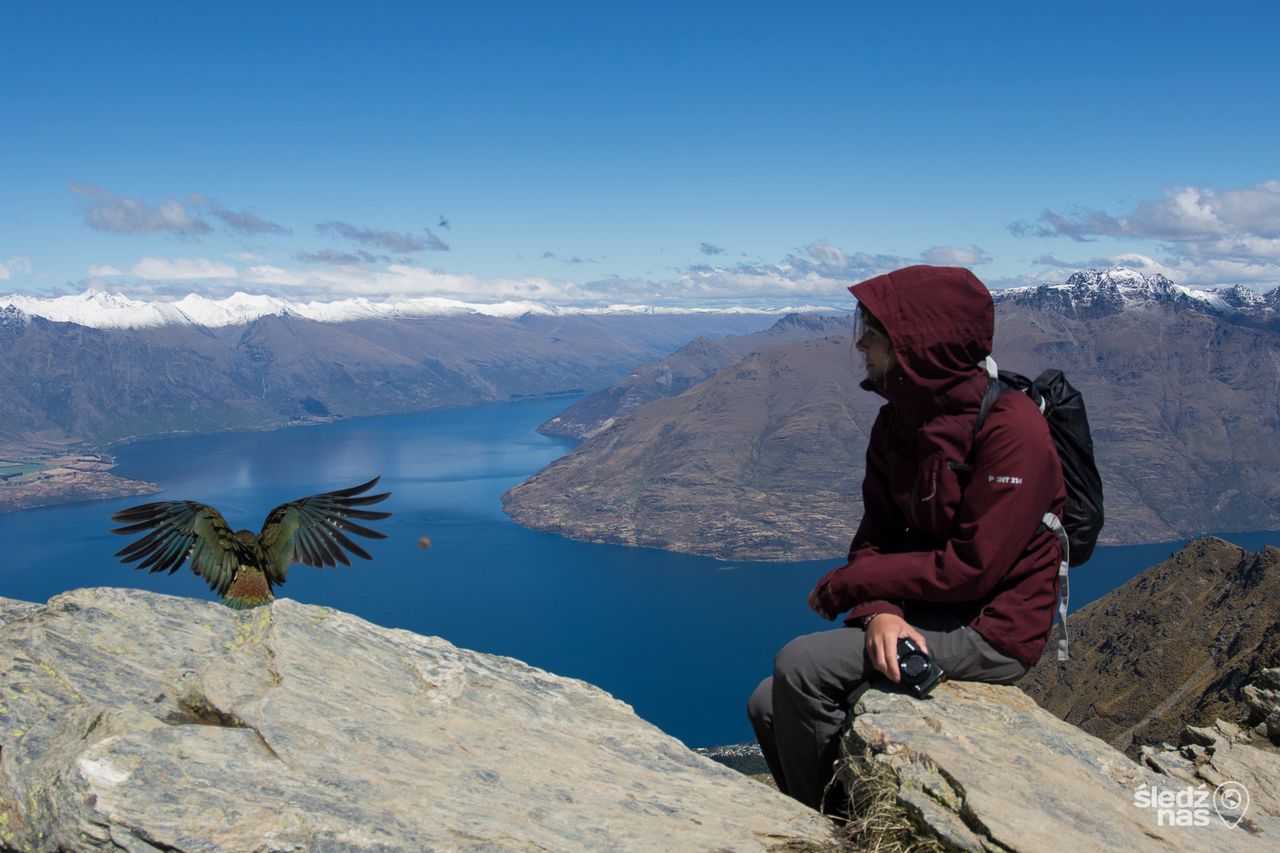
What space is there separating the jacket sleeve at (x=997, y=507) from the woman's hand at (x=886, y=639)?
0.24m

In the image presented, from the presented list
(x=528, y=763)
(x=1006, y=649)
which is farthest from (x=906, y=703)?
(x=528, y=763)

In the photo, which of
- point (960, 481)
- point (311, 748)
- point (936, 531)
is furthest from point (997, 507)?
point (311, 748)

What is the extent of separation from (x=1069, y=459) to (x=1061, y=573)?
68cm

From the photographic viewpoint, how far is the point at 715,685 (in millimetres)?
105625

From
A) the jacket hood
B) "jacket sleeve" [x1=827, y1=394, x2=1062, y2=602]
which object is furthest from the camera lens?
the jacket hood

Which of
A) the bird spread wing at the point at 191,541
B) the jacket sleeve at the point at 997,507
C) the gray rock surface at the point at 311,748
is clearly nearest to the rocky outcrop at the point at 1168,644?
the gray rock surface at the point at 311,748

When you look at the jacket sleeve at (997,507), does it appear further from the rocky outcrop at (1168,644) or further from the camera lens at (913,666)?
the rocky outcrop at (1168,644)

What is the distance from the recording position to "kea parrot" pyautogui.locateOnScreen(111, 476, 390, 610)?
689 cm

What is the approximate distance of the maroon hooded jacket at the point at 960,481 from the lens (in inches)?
176

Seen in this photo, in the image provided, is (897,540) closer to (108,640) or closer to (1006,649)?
(1006,649)

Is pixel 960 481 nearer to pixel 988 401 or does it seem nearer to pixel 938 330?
pixel 988 401

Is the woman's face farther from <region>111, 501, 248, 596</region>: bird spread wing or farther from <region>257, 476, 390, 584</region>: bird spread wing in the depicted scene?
<region>111, 501, 248, 596</region>: bird spread wing

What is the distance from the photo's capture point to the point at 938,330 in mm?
4609

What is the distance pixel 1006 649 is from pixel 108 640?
6.09 m
